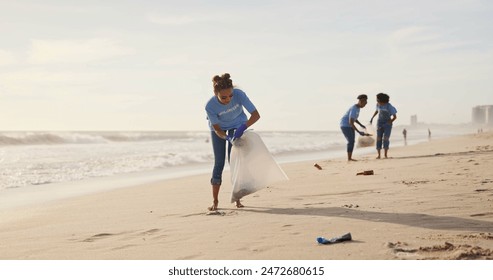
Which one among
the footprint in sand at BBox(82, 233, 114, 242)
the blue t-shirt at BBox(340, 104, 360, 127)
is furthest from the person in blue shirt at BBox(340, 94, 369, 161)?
the footprint in sand at BBox(82, 233, 114, 242)

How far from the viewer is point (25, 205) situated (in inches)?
298

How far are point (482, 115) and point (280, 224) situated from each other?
172367 millimetres

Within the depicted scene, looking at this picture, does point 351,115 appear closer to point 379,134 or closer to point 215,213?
point 379,134

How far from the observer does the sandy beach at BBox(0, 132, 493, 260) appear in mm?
3725

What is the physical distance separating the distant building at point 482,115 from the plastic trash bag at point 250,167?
6141 inches

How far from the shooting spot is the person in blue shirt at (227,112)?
588cm

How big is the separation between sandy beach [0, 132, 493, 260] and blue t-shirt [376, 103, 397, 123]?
547cm

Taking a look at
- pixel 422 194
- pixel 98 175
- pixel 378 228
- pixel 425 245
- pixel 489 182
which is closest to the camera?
pixel 425 245

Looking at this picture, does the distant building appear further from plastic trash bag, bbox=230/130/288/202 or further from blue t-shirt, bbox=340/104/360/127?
plastic trash bag, bbox=230/130/288/202

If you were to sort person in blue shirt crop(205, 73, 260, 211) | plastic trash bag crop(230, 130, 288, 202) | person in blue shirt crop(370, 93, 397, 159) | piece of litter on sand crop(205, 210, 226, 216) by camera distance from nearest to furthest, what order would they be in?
piece of litter on sand crop(205, 210, 226, 216) < person in blue shirt crop(205, 73, 260, 211) < plastic trash bag crop(230, 130, 288, 202) < person in blue shirt crop(370, 93, 397, 159)

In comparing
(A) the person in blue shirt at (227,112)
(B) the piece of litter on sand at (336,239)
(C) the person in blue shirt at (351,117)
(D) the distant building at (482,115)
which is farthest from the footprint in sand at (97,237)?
(D) the distant building at (482,115)
